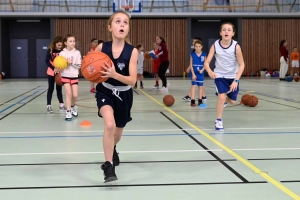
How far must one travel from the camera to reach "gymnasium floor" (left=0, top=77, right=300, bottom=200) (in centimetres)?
431

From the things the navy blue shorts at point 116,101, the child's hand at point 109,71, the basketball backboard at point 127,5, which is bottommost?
the navy blue shorts at point 116,101

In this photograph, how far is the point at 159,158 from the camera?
5.75 meters

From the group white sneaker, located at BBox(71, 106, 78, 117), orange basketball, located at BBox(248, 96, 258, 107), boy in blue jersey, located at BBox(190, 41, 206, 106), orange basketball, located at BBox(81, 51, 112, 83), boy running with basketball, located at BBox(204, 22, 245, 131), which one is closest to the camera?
orange basketball, located at BBox(81, 51, 112, 83)

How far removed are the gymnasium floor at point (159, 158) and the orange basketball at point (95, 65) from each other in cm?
100

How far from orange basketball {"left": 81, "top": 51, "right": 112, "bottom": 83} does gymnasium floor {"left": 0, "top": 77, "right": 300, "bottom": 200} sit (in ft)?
3.30

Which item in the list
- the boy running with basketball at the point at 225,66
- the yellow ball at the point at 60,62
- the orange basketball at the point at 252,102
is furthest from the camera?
the orange basketball at the point at 252,102

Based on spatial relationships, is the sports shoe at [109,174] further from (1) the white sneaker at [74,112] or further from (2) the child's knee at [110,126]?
(1) the white sneaker at [74,112]

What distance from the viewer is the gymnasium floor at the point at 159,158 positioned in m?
4.31

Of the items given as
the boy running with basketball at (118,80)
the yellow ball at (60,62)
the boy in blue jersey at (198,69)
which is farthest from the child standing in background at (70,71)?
the boy running with basketball at (118,80)

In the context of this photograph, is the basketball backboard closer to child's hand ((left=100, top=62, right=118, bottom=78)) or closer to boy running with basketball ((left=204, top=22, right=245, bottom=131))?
boy running with basketball ((left=204, top=22, right=245, bottom=131))

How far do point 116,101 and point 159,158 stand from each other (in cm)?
115

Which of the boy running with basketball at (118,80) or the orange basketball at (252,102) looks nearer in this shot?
the boy running with basketball at (118,80)

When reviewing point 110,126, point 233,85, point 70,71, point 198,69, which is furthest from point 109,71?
point 198,69

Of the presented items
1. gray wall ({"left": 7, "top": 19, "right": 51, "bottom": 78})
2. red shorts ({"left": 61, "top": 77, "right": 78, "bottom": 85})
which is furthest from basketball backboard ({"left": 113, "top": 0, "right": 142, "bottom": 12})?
red shorts ({"left": 61, "top": 77, "right": 78, "bottom": 85})
